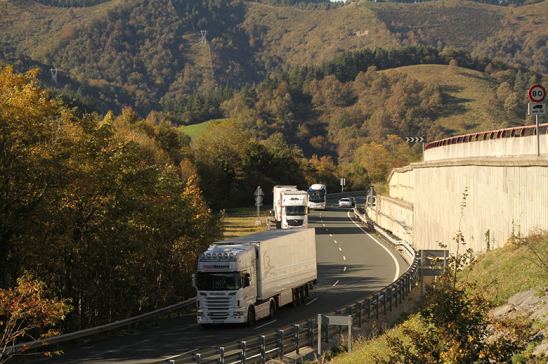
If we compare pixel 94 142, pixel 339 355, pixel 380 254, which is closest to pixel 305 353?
pixel 339 355

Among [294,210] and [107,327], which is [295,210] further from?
[107,327]

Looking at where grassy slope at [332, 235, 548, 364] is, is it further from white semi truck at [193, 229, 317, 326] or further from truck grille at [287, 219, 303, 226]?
truck grille at [287, 219, 303, 226]

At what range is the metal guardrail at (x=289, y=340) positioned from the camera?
21953 millimetres

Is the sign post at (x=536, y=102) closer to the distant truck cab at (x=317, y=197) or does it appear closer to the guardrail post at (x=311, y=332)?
the guardrail post at (x=311, y=332)

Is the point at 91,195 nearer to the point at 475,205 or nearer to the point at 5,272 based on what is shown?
the point at 5,272

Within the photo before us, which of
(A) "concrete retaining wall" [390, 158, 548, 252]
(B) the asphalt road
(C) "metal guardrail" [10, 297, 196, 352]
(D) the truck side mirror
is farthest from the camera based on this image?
(D) the truck side mirror

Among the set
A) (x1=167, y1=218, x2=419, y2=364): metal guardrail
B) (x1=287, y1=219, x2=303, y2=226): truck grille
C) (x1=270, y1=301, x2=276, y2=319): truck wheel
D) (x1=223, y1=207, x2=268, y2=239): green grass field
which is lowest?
(x1=223, y1=207, x2=268, y2=239): green grass field

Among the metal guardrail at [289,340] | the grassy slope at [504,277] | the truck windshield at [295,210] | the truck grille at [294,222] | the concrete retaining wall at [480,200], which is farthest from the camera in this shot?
the truck windshield at [295,210]

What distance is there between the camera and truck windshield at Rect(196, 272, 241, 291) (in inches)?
1266

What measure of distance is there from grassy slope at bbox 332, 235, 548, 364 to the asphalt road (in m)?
6.35

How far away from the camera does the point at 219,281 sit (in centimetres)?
3228

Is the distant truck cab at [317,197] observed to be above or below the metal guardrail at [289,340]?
below

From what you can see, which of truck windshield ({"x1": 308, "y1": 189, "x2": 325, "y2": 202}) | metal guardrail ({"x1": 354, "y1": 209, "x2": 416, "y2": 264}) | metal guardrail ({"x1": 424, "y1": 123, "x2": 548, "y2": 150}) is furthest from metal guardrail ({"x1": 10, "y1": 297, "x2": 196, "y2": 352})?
truck windshield ({"x1": 308, "y1": 189, "x2": 325, "y2": 202})

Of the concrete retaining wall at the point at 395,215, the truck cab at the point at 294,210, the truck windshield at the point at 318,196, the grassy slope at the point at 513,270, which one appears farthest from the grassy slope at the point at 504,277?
the truck windshield at the point at 318,196
